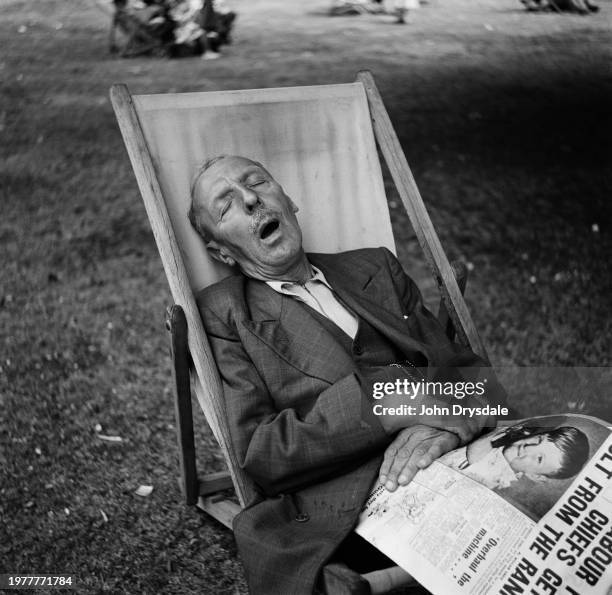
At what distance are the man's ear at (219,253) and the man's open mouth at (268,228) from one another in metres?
0.17

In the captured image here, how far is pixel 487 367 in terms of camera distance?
2.89 meters

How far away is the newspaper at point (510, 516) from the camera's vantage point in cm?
211

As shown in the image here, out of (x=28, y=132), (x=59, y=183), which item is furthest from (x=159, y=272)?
(x=28, y=132)

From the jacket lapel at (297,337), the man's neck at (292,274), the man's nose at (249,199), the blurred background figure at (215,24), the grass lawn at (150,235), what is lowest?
the grass lawn at (150,235)

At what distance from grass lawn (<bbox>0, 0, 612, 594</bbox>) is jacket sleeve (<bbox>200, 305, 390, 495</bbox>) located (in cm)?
81

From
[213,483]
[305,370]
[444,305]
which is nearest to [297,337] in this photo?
[305,370]

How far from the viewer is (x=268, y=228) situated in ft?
9.36

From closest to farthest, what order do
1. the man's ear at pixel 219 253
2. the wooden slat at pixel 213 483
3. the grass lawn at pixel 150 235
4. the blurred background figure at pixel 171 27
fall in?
the man's ear at pixel 219 253
the wooden slat at pixel 213 483
the grass lawn at pixel 150 235
the blurred background figure at pixel 171 27

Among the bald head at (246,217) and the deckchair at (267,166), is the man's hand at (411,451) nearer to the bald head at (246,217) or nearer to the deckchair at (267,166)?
the deckchair at (267,166)

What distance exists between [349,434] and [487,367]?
696 millimetres

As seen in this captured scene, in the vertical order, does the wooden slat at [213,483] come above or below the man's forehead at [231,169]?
below

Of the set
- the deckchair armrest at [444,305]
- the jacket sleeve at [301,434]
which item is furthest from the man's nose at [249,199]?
the deckchair armrest at [444,305]

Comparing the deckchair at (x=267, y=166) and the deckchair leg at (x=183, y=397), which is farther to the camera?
the deckchair at (x=267, y=166)

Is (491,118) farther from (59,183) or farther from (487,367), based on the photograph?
(487,367)
